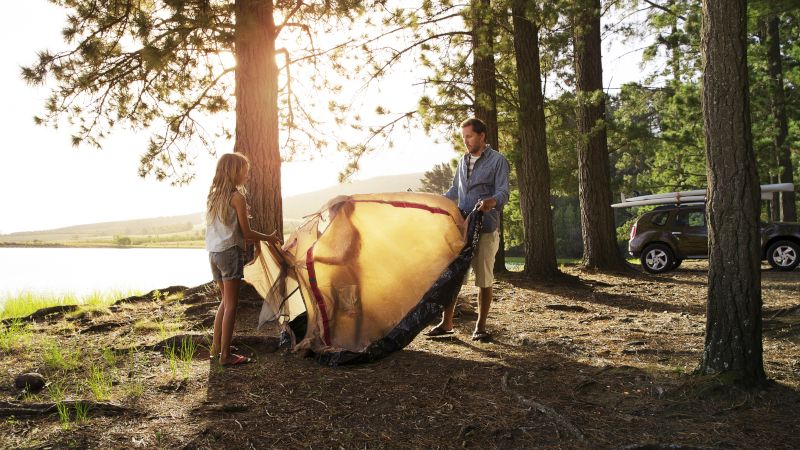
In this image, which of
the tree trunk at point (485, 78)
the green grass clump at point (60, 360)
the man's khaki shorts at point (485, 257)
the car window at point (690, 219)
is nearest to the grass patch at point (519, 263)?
the car window at point (690, 219)

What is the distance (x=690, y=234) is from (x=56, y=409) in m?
13.0

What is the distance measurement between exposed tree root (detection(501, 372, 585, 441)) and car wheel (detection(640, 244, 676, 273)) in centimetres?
1067

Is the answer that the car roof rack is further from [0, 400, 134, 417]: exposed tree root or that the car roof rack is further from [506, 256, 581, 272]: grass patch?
[0, 400, 134, 417]: exposed tree root

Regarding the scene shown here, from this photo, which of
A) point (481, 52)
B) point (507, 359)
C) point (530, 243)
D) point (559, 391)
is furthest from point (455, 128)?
point (559, 391)

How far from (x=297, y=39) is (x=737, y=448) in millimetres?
8205

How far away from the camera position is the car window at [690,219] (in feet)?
44.3

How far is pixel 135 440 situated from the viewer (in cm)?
325

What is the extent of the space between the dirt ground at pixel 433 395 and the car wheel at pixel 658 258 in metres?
7.45

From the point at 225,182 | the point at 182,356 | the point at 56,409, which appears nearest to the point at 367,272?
the point at 225,182

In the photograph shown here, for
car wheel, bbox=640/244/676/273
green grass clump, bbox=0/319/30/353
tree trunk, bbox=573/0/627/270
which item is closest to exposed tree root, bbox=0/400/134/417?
green grass clump, bbox=0/319/30/353

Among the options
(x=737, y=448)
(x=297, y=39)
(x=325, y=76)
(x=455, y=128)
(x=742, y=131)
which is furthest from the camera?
(x=455, y=128)

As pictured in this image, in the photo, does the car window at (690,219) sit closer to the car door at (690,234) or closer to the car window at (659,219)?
the car door at (690,234)

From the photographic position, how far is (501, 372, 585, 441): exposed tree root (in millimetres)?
3310

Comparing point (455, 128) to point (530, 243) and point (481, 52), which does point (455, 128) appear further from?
point (530, 243)
